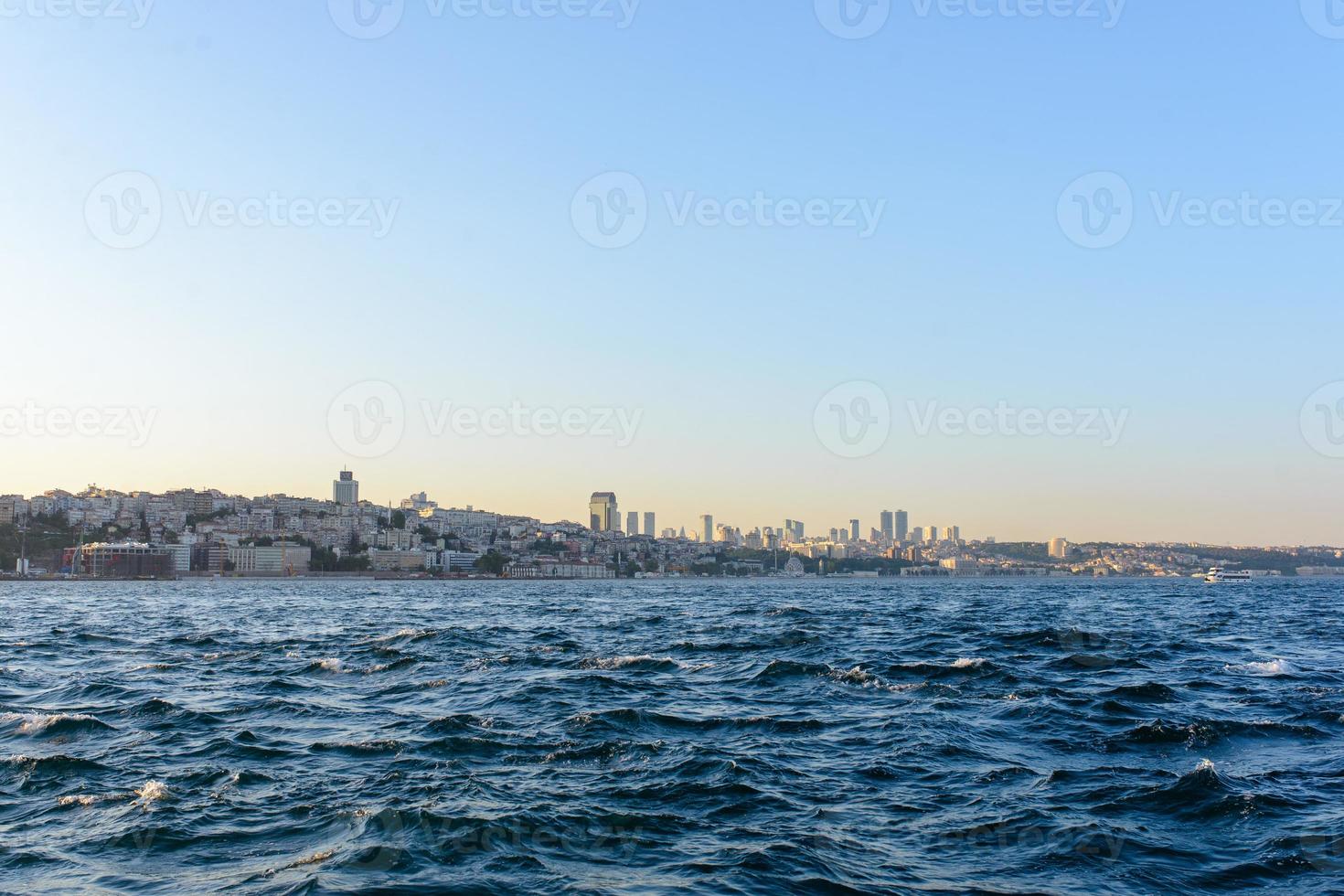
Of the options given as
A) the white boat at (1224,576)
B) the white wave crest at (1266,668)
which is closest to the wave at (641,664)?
the white wave crest at (1266,668)

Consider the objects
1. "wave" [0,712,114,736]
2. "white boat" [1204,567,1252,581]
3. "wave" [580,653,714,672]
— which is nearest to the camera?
"wave" [0,712,114,736]

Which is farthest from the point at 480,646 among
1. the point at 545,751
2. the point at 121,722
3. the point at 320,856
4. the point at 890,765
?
the point at 320,856

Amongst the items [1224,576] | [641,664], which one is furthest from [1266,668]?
[1224,576]

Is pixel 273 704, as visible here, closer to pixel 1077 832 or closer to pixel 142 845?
pixel 142 845

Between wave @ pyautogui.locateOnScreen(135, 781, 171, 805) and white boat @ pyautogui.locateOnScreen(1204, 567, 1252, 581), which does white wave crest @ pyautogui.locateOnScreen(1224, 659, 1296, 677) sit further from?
white boat @ pyautogui.locateOnScreen(1204, 567, 1252, 581)

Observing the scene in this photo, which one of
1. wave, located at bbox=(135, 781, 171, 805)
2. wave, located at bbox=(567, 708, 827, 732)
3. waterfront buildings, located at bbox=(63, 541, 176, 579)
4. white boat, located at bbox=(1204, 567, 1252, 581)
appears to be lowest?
white boat, located at bbox=(1204, 567, 1252, 581)

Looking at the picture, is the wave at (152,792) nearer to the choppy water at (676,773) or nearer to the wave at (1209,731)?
the choppy water at (676,773)

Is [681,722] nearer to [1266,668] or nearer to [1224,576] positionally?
[1266,668]

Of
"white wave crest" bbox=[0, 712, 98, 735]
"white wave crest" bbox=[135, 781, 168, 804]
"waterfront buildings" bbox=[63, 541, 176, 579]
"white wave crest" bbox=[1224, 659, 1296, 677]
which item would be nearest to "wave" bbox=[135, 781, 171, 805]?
"white wave crest" bbox=[135, 781, 168, 804]
